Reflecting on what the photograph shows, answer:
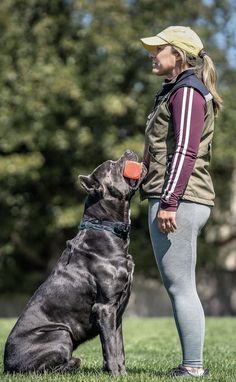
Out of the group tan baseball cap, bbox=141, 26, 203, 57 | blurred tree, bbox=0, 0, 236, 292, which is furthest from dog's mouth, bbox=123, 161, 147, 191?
blurred tree, bbox=0, 0, 236, 292

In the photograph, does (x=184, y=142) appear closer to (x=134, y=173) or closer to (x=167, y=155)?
(x=167, y=155)

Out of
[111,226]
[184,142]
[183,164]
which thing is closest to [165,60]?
[184,142]

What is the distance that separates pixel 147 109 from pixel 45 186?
3.96 m

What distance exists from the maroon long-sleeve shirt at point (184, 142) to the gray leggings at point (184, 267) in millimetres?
162

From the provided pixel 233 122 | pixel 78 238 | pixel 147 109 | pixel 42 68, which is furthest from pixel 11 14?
pixel 78 238

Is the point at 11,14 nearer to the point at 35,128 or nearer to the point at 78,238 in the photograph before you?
the point at 35,128

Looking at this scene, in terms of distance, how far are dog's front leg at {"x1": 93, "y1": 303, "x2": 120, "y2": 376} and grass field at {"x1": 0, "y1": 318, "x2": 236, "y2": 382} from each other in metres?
0.10

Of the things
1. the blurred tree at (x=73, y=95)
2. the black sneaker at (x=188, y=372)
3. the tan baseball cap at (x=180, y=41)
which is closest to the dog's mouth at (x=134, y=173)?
the tan baseball cap at (x=180, y=41)

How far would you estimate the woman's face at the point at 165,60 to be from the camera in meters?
5.85

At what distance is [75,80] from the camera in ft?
72.9

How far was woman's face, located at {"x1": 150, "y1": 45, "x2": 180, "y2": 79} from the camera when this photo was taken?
5.85 m

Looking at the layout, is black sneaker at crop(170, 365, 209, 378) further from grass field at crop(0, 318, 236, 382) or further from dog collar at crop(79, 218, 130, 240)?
dog collar at crop(79, 218, 130, 240)

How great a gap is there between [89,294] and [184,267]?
742 millimetres

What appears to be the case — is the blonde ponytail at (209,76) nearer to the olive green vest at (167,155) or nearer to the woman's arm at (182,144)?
the olive green vest at (167,155)
